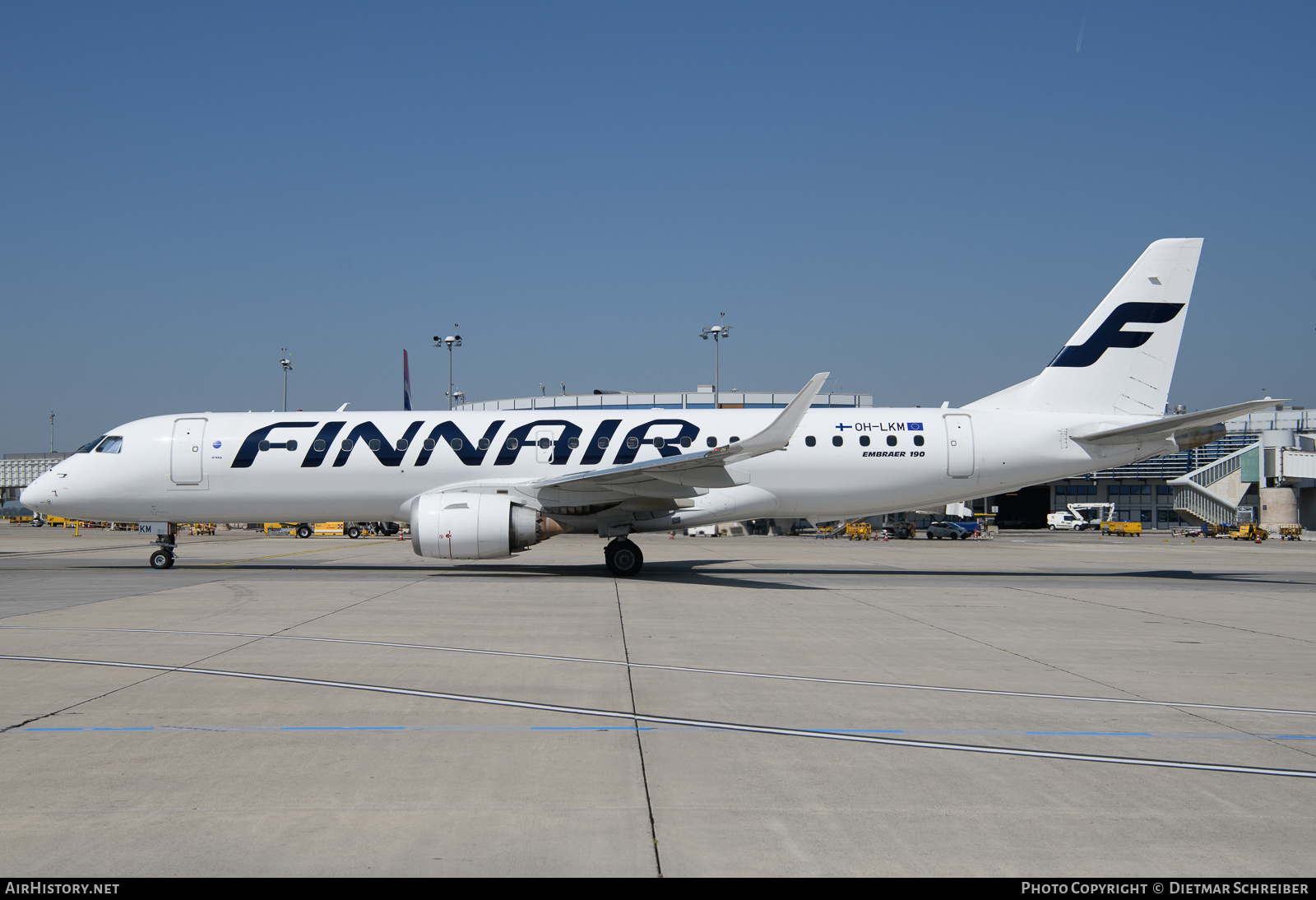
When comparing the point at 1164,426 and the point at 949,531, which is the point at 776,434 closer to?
the point at 1164,426

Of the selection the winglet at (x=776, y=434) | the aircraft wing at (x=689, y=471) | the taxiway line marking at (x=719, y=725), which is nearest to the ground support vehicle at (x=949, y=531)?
the aircraft wing at (x=689, y=471)

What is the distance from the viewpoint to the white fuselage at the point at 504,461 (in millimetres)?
19453

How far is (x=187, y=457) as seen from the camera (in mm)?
19797

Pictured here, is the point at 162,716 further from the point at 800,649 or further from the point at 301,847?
the point at 800,649

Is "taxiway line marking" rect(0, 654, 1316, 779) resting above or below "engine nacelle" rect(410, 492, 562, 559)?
below

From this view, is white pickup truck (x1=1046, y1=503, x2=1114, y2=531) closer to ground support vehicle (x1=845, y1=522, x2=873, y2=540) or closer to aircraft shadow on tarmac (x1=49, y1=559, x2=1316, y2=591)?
ground support vehicle (x1=845, y1=522, x2=873, y2=540)

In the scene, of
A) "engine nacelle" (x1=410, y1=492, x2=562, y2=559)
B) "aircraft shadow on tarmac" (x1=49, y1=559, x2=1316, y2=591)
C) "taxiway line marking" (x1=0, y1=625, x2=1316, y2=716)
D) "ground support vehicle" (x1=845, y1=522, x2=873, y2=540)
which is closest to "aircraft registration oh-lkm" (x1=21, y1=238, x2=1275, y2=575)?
"aircraft shadow on tarmac" (x1=49, y1=559, x2=1316, y2=591)

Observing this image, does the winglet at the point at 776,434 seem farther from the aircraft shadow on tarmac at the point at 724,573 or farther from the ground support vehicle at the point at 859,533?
the ground support vehicle at the point at 859,533

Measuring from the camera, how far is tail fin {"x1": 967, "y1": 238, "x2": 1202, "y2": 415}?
20.2m

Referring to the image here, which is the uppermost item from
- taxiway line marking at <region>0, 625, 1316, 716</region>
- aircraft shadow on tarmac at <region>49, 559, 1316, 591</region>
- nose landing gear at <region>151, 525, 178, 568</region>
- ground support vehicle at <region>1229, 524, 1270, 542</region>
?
nose landing gear at <region>151, 525, 178, 568</region>

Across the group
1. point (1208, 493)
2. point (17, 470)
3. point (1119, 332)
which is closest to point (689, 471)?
point (1119, 332)

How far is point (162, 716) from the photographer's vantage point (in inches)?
253

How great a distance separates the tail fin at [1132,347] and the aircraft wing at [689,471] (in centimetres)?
729

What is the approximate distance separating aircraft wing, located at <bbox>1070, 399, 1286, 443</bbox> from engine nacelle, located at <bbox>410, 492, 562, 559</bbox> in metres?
12.5
